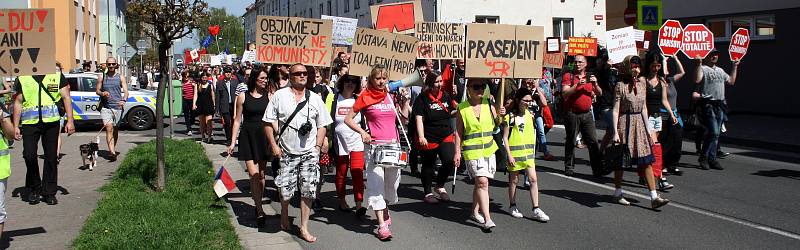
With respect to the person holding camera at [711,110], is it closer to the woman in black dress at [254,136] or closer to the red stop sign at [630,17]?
the woman in black dress at [254,136]

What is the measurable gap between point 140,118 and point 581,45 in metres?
12.1

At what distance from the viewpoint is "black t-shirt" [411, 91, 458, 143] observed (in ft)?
29.6

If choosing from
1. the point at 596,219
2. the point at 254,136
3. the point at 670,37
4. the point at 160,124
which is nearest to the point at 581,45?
the point at 670,37

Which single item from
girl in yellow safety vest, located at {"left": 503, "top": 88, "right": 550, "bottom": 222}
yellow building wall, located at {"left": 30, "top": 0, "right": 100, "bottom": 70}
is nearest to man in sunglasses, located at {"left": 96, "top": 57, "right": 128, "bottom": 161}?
girl in yellow safety vest, located at {"left": 503, "top": 88, "right": 550, "bottom": 222}

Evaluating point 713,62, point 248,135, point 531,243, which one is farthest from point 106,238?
point 713,62

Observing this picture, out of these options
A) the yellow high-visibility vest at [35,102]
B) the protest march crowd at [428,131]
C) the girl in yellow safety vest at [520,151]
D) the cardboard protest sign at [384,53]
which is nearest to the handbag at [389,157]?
the protest march crowd at [428,131]

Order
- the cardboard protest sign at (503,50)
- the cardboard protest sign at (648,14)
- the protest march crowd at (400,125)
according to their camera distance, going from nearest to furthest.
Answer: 1. the protest march crowd at (400,125)
2. the cardboard protest sign at (503,50)
3. the cardboard protest sign at (648,14)

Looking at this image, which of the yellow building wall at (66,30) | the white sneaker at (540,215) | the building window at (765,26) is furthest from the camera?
the yellow building wall at (66,30)

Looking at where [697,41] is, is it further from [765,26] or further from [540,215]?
[540,215]

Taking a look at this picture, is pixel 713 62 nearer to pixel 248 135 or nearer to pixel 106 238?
pixel 248 135

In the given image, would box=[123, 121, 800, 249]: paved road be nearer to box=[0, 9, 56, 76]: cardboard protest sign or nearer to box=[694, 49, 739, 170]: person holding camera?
box=[694, 49, 739, 170]: person holding camera

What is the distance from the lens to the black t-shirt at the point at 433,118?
9016mm

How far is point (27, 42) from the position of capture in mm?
7406

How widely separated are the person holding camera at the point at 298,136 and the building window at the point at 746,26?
17.5 metres
